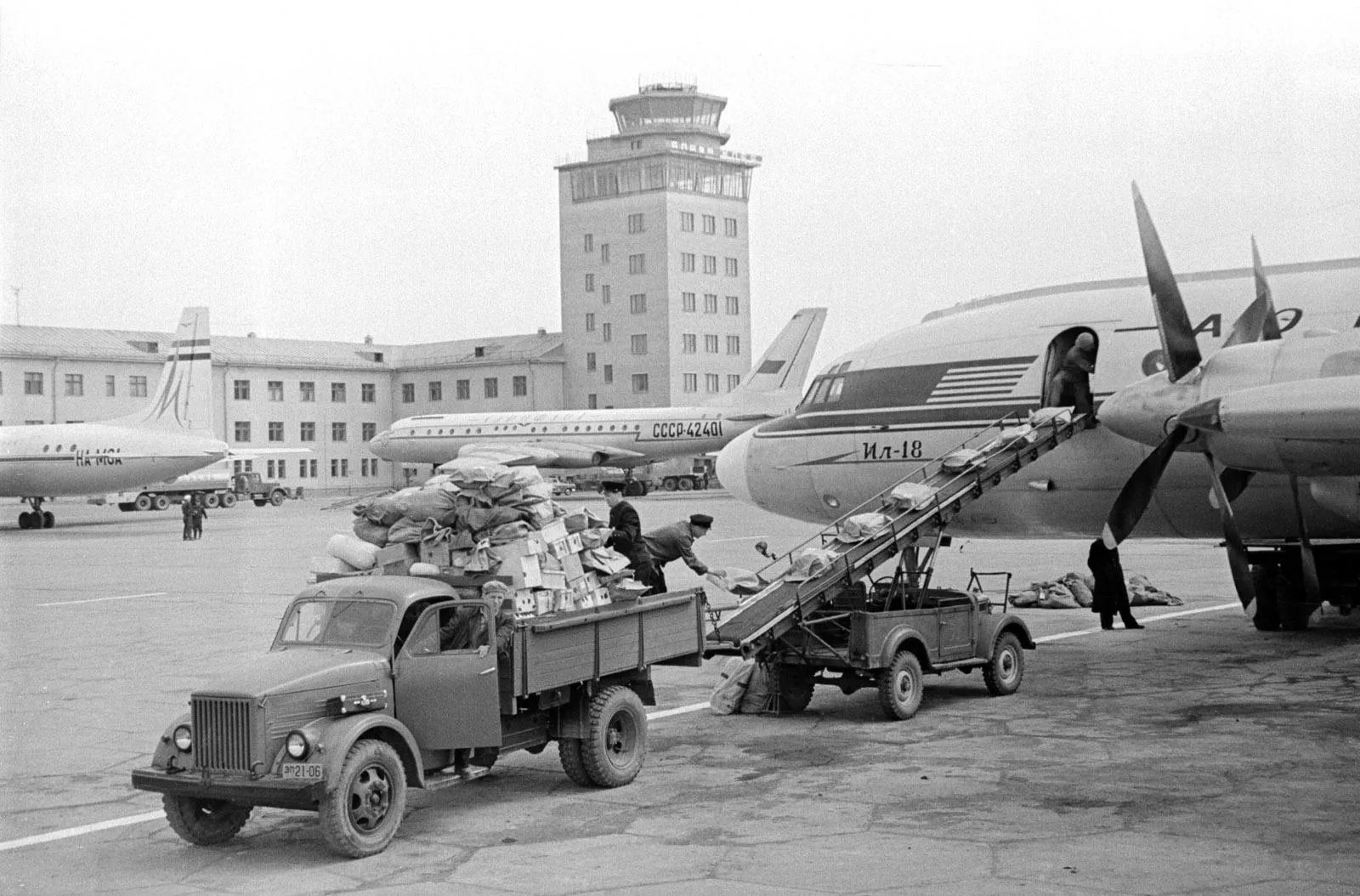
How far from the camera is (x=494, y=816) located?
10602mm

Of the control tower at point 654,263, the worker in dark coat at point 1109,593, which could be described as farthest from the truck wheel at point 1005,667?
the control tower at point 654,263

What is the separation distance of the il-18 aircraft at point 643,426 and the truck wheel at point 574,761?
53.1m

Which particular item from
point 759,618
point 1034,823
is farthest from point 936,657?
point 1034,823

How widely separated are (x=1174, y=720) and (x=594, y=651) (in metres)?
6.24

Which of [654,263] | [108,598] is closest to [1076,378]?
[108,598]

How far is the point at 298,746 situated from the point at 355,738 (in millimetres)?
376

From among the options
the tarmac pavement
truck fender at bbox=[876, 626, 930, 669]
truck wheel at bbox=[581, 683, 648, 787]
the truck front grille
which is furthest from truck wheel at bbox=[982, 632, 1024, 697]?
the truck front grille

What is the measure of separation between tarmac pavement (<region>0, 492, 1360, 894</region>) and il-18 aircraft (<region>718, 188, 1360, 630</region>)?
5.44 feet

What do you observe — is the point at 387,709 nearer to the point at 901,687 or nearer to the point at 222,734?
the point at 222,734

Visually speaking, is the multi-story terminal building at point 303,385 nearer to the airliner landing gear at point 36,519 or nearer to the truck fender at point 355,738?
the airliner landing gear at point 36,519

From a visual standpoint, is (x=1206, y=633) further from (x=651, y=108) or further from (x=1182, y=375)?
(x=651, y=108)

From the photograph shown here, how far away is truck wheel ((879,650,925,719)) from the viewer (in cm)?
1395

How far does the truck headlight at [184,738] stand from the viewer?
963 cm

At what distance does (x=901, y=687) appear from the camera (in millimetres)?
14172
